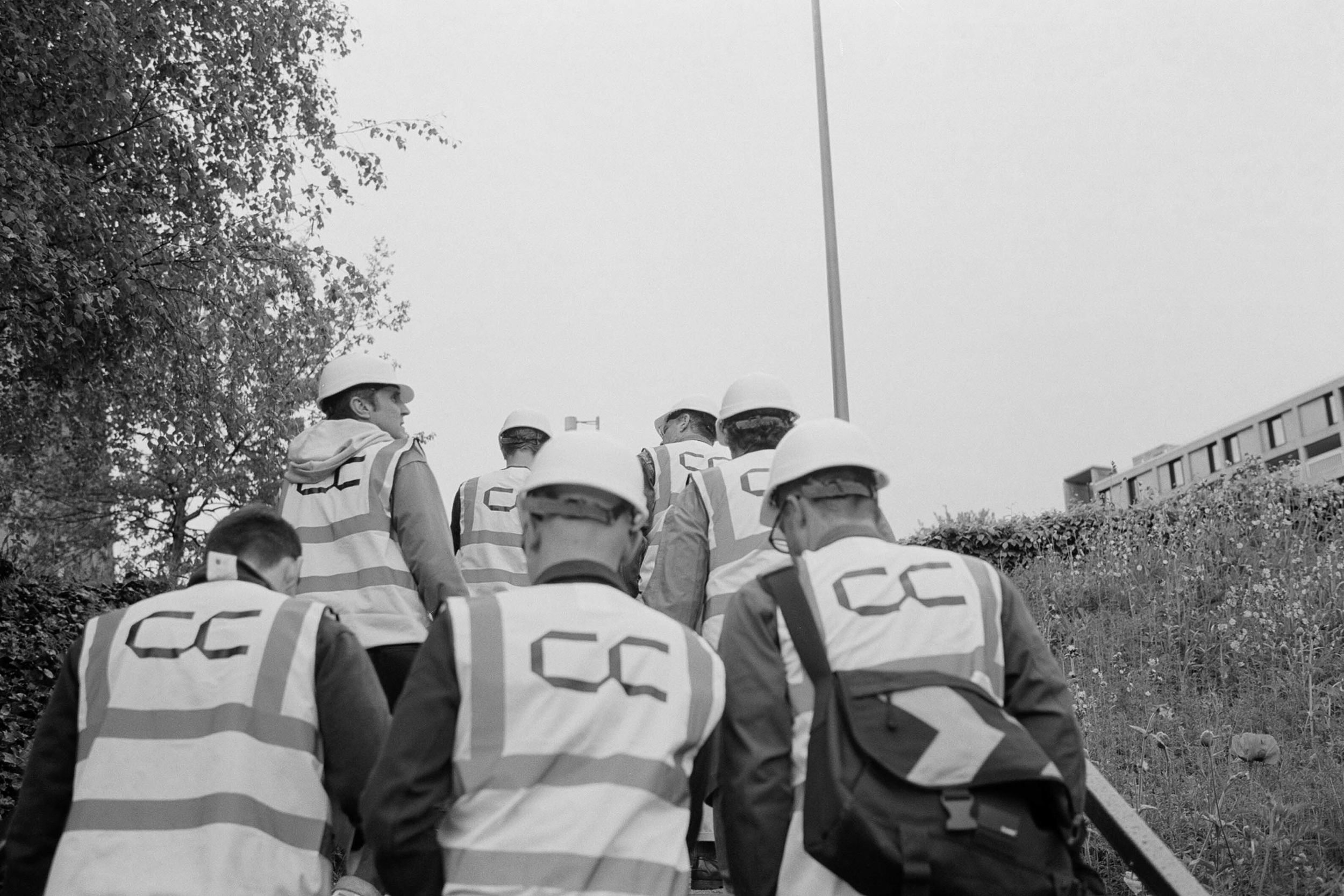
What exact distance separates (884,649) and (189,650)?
163 cm

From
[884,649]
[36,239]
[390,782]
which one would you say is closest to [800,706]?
[884,649]

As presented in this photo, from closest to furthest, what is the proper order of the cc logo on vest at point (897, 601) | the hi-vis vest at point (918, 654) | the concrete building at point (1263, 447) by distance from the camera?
the hi-vis vest at point (918, 654) < the cc logo on vest at point (897, 601) < the concrete building at point (1263, 447)

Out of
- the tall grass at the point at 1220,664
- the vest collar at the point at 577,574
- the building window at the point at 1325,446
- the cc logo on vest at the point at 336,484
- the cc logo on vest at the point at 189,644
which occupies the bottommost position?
the tall grass at the point at 1220,664

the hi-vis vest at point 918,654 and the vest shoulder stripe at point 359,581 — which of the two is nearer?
the hi-vis vest at point 918,654

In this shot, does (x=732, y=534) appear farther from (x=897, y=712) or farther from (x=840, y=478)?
(x=897, y=712)

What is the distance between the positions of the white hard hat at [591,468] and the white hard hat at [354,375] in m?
2.20

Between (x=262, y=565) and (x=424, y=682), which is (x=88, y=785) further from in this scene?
(x=424, y=682)

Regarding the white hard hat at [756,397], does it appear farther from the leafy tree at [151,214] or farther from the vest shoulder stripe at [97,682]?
the leafy tree at [151,214]

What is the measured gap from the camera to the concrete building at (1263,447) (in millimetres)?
40375

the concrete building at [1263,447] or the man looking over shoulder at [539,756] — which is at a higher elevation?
the concrete building at [1263,447]

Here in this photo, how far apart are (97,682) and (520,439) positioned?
4.15m

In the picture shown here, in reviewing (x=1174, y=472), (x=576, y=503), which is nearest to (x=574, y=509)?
(x=576, y=503)

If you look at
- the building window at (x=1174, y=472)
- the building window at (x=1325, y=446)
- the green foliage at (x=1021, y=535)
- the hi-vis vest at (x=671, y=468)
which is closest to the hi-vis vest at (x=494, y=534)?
the hi-vis vest at (x=671, y=468)

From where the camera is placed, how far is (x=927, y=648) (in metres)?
2.76
